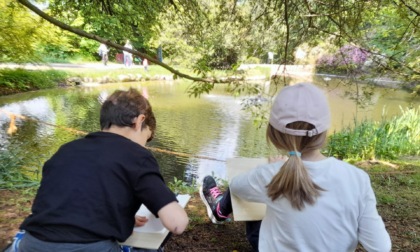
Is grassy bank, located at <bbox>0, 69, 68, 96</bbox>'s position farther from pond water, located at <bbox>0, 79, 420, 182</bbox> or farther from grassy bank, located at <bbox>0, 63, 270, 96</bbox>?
pond water, located at <bbox>0, 79, 420, 182</bbox>

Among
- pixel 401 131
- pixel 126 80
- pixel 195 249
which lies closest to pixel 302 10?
pixel 195 249

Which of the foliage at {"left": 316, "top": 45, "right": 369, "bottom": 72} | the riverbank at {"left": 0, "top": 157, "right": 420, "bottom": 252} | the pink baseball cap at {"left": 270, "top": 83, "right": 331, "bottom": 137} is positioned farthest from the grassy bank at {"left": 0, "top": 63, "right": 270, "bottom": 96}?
the pink baseball cap at {"left": 270, "top": 83, "right": 331, "bottom": 137}

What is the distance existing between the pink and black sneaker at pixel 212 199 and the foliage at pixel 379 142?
3474mm

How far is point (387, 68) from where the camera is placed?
2945 millimetres

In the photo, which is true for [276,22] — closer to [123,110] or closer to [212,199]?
[212,199]

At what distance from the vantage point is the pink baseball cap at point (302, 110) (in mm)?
1133

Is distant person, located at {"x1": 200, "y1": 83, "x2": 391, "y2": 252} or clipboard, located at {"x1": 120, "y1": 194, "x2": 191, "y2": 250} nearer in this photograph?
distant person, located at {"x1": 200, "y1": 83, "x2": 391, "y2": 252}

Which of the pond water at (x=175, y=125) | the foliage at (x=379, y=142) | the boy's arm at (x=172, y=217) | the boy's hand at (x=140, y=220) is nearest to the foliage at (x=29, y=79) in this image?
the pond water at (x=175, y=125)

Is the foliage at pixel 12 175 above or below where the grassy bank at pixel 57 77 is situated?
below

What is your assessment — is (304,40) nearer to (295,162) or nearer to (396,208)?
(396,208)

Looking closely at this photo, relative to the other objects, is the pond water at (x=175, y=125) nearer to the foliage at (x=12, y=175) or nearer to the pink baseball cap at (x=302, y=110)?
the foliage at (x=12, y=175)

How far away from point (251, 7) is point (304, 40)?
2.49 ft

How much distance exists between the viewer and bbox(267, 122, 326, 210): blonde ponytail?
1.10 meters

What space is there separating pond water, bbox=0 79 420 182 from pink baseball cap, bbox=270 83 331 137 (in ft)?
7.85
